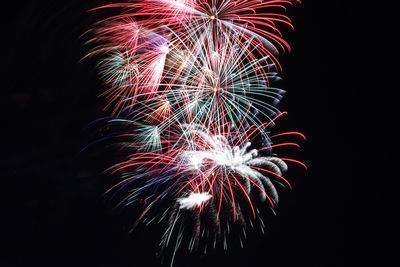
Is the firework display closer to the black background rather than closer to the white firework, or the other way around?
the white firework

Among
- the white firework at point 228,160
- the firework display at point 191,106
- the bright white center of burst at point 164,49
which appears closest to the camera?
the firework display at point 191,106

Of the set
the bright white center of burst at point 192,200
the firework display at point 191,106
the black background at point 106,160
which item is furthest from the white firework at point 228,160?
the black background at point 106,160

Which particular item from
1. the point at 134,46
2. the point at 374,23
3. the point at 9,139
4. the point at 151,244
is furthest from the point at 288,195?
the point at 9,139

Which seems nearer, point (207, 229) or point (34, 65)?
point (207, 229)

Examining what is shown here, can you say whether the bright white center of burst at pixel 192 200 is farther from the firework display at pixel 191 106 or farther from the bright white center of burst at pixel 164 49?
the bright white center of burst at pixel 164 49

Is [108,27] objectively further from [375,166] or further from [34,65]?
[375,166]

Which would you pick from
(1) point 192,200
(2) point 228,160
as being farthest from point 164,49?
(1) point 192,200
